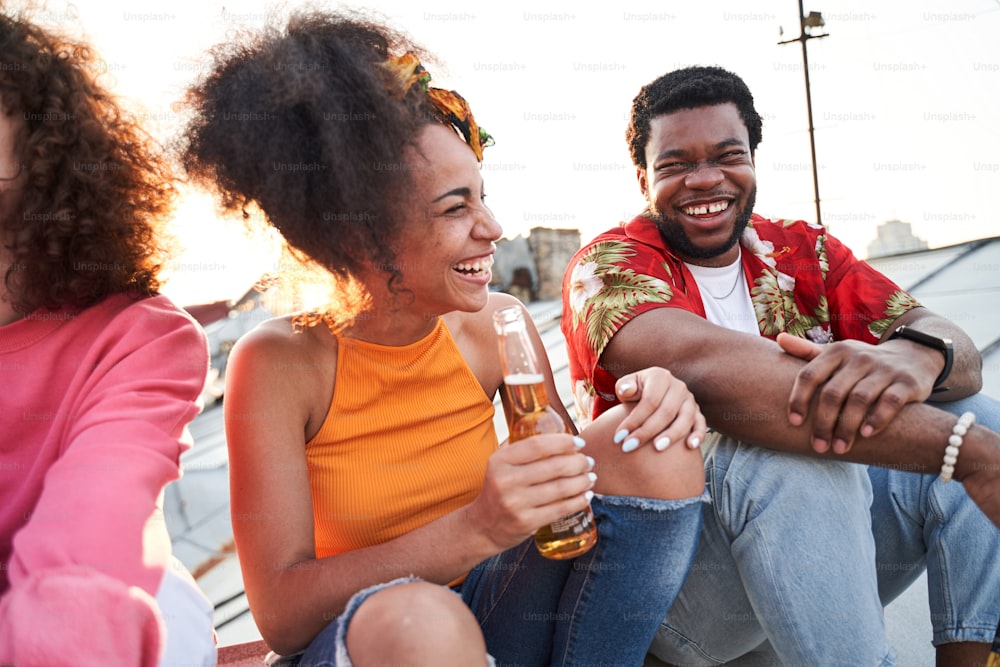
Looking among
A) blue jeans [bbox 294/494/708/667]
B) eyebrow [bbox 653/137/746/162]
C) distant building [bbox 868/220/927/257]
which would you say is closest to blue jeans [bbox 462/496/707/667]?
blue jeans [bbox 294/494/708/667]

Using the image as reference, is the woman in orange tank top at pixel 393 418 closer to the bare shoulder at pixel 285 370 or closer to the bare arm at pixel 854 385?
the bare shoulder at pixel 285 370

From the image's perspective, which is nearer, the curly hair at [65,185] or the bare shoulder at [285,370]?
the curly hair at [65,185]

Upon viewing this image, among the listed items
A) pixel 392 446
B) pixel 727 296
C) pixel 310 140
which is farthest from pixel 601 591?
pixel 727 296

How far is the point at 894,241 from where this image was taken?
7023 millimetres

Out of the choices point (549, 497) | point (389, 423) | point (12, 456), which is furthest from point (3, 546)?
point (549, 497)

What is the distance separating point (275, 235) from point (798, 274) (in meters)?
1.40

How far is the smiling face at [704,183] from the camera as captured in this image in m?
2.24

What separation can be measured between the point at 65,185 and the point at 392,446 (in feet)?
2.41

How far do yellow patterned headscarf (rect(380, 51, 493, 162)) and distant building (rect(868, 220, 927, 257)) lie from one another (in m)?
5.94

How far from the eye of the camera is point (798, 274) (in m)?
2.26

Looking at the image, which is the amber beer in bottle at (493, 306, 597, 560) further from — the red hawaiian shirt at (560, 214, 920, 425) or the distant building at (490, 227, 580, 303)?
the distant building at (490, 227, 580, 303)

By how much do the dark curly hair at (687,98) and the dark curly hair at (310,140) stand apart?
38.2 inches

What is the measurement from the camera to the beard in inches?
88.9

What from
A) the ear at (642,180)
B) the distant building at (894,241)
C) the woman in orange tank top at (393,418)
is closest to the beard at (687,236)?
the ear at (642,180)
